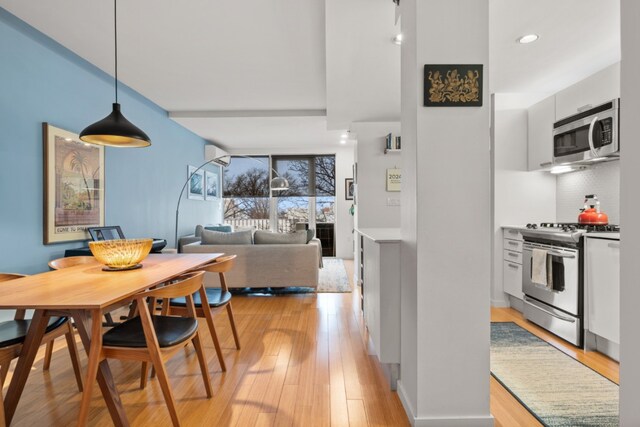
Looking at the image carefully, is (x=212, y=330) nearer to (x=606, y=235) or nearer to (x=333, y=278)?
(x=606, y=235)

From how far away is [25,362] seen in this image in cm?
168

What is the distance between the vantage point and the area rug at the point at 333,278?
15.9ft

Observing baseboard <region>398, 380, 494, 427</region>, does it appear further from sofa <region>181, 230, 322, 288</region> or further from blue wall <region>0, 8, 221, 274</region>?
blue wall <region>0, 8, 221, 274</region>

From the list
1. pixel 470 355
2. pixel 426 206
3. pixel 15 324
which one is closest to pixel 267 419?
pixel 470 355

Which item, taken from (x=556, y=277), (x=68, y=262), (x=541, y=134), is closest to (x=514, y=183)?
(x=541, y=134)

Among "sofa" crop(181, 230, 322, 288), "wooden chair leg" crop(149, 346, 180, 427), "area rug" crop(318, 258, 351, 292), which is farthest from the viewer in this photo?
"area rug" crop(318, 258, 351, 292)

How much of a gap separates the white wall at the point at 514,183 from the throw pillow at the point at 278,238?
234cm

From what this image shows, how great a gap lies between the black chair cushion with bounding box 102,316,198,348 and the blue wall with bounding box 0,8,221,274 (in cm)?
173

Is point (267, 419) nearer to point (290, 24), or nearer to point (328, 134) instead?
point (290, 24)

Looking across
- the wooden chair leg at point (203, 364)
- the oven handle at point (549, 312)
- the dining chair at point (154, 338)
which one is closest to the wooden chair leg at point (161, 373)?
the dining chair at point (154, 338)

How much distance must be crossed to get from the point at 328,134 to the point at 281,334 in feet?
14.4

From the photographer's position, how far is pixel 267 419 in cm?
183

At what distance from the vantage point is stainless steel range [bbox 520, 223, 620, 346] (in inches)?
107

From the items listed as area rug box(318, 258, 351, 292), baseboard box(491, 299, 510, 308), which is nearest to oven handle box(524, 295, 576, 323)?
baseboard box(491, 299, 510, 308)
